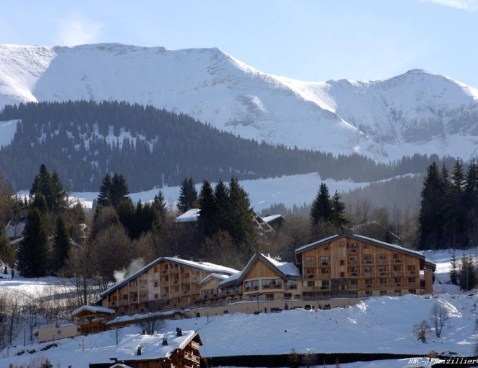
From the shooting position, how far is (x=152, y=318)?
92.7 meters

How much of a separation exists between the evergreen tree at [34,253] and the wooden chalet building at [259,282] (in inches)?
1067

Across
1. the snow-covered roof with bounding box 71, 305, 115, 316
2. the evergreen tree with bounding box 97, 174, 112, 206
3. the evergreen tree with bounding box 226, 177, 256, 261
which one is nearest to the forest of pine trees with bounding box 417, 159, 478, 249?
the evergreen tree with bounding box 226, 177, 256, 261

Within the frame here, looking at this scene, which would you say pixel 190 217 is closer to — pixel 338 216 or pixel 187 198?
pixel 338 216

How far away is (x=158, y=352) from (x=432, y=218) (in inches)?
2256

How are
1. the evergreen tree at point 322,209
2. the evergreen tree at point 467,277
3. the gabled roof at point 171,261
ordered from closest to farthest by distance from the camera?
1. the evergreen tree at point 467,277
2. the gabled roof at point 171,261
3. the evergreen tree at point 322,209

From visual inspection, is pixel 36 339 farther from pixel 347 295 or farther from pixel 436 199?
pixel 436 199

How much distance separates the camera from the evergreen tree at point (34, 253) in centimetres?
12069

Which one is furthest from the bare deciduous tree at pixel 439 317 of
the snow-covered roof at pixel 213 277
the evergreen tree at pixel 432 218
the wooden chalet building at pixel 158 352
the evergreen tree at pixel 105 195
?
A: the evergreen tree at pixel 105 195

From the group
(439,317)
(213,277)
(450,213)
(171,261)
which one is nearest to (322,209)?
(450,213)

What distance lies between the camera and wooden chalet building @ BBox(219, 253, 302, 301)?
99812 millimetres

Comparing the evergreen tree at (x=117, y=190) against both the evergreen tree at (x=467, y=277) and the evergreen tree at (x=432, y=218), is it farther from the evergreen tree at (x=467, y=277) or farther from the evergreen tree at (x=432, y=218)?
the evergreen tree at (x=467, y=277)

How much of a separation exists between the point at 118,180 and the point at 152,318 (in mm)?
71818

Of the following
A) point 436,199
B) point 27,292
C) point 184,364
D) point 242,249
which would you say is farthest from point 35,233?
point 184,364

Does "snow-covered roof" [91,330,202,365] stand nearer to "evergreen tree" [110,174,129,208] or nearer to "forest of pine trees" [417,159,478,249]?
"forest of pine trees" [417,159,478,249]
